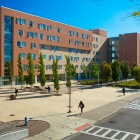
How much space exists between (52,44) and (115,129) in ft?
176

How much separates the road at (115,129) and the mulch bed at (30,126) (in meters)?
3.41

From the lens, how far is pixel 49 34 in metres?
70.8

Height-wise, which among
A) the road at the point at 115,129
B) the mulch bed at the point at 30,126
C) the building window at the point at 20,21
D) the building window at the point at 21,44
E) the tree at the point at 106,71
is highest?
the building window at the point at 20,21

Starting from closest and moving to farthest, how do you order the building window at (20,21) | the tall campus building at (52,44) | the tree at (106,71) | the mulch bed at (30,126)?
the mulch bed at (30,126), the tall campus building at (52,44), the building window at (20,21), the tree at (106,71)

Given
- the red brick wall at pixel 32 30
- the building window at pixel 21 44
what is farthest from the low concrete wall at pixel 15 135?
the building window at pixel 21 44

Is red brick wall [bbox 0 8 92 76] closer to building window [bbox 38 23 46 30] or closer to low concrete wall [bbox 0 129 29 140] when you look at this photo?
building window [bbox 38 23 46 30]

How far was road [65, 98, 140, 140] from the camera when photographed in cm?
1953

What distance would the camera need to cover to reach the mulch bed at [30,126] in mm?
20625

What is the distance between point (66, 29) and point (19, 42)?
20895 mm

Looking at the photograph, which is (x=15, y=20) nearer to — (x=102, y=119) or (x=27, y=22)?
(x=27, y=22)

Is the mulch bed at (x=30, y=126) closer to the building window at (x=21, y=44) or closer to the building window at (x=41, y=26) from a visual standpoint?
the building window at (x=21, y=44)

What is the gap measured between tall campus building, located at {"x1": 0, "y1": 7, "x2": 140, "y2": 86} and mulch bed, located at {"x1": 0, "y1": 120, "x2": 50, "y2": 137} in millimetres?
36349

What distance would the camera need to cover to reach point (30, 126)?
22125mm

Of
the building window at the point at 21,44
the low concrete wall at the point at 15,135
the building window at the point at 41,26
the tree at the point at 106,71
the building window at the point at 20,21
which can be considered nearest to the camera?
the low concrete wall at the point at 15,135
